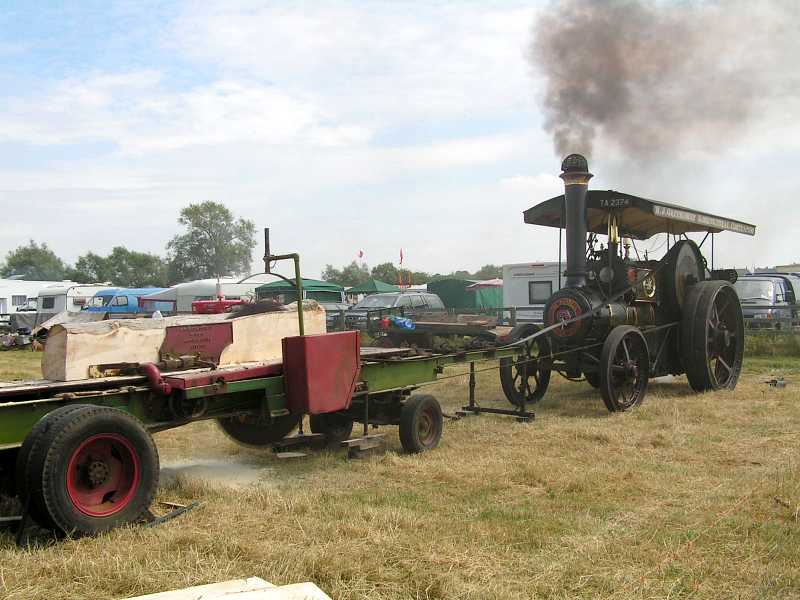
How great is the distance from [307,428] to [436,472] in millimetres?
2387

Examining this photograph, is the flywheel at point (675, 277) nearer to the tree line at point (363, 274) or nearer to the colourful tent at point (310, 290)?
the colourful tent at point (310, 290)

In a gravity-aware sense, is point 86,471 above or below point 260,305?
below

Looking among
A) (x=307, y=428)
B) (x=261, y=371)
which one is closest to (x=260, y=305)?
(x=261, y=371)

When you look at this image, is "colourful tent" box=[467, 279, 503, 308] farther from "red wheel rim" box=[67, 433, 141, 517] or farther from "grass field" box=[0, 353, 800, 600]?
"red wheel rim" box=[67, 433, 141, 517]

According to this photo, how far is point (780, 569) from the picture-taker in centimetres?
365

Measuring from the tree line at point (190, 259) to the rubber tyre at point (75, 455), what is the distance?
5724cm

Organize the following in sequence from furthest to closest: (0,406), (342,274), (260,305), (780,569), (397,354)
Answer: (342,274), (397,354), (260,305), (0,406), (780,569)

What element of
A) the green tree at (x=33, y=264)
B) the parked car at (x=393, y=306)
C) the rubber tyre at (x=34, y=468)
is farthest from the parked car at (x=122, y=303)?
the green tree at (x=33, y=264)

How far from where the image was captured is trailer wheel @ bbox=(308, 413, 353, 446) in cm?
673

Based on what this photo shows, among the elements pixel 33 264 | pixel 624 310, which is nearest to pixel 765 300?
pixel 624 310

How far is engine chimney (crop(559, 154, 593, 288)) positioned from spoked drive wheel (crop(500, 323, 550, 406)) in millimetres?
766

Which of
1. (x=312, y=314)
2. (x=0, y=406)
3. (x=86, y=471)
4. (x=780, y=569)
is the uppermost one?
(x=312, y=314)

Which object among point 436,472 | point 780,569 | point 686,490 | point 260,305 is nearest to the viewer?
point 780,569

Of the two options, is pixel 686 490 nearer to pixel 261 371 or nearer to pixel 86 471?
pixel 261 371
